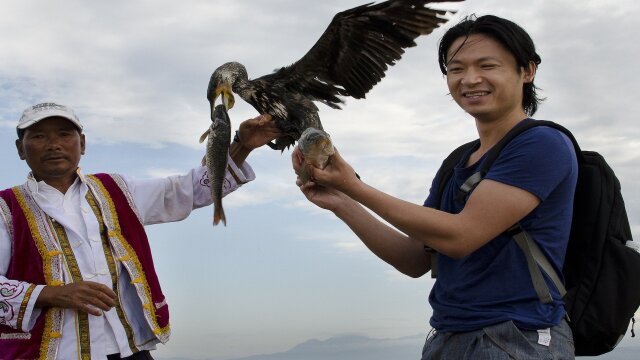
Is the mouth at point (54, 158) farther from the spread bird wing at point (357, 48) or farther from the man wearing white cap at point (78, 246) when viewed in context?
the spread bird wing at point (357, 48)

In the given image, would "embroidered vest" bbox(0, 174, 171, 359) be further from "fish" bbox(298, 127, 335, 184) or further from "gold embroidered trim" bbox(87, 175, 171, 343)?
"fish" bbox(298, 127, 335, 184)

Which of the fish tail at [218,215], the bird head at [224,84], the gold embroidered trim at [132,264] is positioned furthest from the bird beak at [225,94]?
the gold embroidered trim at [132,264]

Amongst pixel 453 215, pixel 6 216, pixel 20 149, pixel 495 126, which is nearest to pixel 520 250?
pixel 453 215

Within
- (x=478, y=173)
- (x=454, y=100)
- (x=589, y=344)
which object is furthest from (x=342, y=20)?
(x=589, y=344)

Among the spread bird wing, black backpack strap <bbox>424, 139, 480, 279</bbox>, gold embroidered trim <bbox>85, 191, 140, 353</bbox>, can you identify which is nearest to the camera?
black backpack strap <bbox>424, 139, 480, 279</bbox>

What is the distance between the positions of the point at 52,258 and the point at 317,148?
83.4 inches

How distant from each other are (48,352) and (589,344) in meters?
2.78

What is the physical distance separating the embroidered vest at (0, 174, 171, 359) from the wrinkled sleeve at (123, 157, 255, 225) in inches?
4.0

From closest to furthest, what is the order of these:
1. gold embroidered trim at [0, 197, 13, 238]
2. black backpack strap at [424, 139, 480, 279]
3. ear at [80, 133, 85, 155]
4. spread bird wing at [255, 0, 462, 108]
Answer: black backpack strap at [424, 139, 480, 279] < spread bird wing at [255, 0, 462, 108] < gold embroidered trim at [0, 197, 13, 238] < ear at [80, 133, 85, 155]

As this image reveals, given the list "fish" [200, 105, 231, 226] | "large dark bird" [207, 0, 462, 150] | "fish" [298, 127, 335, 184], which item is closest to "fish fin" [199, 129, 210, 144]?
"fish" [200, 105, 231, 226]

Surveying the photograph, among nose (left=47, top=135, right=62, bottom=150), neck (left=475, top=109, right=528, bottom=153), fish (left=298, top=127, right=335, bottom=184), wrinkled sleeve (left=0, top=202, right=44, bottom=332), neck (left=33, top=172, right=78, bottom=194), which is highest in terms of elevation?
nose (left=47, top=135, right=62, bottom=150)

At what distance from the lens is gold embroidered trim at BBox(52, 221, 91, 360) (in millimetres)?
3922

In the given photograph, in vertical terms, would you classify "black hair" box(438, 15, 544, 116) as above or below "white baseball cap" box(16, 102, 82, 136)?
below

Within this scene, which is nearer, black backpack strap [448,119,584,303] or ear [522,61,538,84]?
black backpack strap [448,119,584,303]
